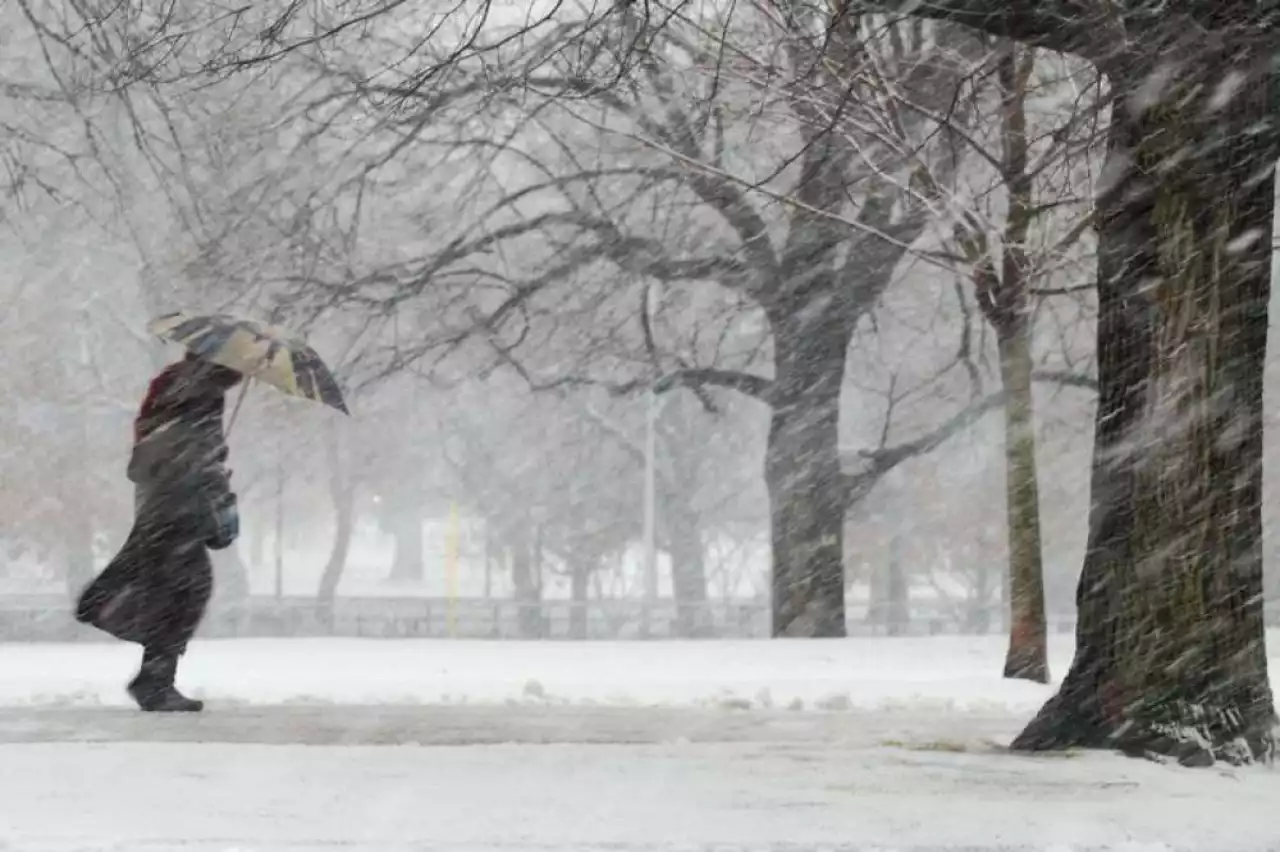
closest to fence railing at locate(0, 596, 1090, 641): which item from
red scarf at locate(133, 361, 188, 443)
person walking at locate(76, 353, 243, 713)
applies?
person walking at locate(76, 353, 243, 713)

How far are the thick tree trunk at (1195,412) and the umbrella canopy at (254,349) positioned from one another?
13.6ft

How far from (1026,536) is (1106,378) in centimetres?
675

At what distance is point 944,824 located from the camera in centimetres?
588

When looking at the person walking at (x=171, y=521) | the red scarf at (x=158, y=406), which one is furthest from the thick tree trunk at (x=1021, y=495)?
the red scarf at (x=158, y=406)

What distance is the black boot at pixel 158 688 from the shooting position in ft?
31.3

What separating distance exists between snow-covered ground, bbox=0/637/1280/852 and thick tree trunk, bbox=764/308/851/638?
7.78m

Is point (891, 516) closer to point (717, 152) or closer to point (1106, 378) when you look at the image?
point (717, 152)

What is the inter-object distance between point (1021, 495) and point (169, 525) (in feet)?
24.1

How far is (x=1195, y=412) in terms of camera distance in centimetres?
747

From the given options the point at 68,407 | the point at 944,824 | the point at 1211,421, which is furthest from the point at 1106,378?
the point at 68,407

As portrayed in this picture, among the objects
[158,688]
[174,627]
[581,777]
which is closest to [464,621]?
[158,688]

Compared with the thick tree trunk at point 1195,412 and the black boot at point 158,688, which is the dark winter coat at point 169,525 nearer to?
the black boot at point 158,688

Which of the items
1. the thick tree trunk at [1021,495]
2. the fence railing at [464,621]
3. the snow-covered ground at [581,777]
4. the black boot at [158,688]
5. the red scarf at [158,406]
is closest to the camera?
the snow-covered ground at [581,777]

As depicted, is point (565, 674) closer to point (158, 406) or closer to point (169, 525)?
point (169, 525)
